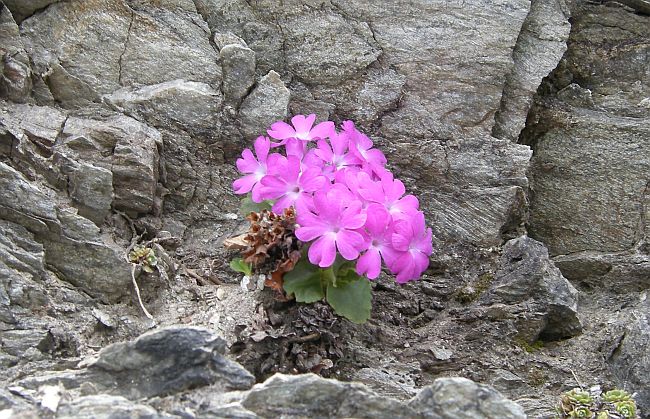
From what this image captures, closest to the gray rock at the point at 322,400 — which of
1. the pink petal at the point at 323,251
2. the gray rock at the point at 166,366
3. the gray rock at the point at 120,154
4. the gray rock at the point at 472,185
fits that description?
the gray rock at the point at 166,366

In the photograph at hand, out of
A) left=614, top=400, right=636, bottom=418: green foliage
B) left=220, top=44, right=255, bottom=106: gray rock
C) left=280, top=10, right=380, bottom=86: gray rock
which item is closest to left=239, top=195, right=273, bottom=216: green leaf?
left=220, top=44, right=255, bottom=106: gray rock

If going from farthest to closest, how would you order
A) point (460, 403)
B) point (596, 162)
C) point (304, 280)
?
point (596, 162) → point (304, 280) → point (460, 403)

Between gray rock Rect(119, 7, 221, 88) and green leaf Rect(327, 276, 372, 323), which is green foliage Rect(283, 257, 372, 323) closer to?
green leaf Rect(327, 276, 372, 323)

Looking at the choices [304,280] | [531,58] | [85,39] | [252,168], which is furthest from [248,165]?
[531,58]

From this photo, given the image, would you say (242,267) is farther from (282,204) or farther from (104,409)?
(104,409)

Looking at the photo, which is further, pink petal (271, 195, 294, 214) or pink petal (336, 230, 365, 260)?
pink petal (271, 195, 294, 214)

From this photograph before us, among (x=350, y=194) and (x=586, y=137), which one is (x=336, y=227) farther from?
(x=586, y=137)

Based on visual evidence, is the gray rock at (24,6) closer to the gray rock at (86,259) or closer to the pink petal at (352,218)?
the gray rock at (86,259)
